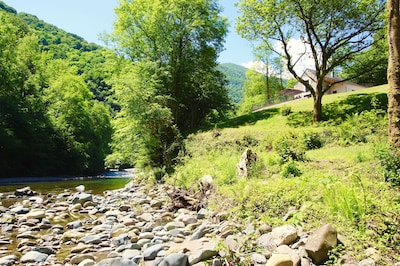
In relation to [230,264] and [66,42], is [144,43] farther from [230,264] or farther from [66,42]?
[66,42]

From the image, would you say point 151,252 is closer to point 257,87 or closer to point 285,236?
point 285,236

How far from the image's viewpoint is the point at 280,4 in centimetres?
2030

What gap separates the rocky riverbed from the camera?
448 cm

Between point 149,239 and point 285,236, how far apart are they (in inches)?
131

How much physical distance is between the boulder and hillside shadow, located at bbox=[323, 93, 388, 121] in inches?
701

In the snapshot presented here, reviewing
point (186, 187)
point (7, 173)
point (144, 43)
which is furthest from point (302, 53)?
point (7, 173)

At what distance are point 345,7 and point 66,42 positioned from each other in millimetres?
95837

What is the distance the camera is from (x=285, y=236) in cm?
473

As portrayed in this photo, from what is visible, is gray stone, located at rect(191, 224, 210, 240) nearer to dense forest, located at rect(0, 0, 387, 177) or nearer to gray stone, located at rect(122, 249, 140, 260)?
gray stone, located at rect(122, 249, 140, 260)

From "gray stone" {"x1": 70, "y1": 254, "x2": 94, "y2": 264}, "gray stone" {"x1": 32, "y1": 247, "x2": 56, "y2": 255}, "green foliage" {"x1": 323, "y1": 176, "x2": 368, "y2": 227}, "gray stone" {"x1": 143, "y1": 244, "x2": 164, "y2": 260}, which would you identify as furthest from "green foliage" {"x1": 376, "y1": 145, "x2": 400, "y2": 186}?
"gray stone" {"x1": 32, "y1": 247, "x2": 56, "y2": 255}

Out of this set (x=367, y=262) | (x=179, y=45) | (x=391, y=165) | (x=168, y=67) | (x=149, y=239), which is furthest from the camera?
(x=179, y=45)

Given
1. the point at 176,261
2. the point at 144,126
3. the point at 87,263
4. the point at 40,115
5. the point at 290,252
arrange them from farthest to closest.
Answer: the point at 40,115
the point at 144,126
the point at 87,263
the point at 176,261
the point at 290,252

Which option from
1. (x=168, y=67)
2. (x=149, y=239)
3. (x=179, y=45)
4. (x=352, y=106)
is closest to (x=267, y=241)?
(x=149, y=239)

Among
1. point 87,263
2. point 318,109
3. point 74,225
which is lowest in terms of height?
point 74,225
